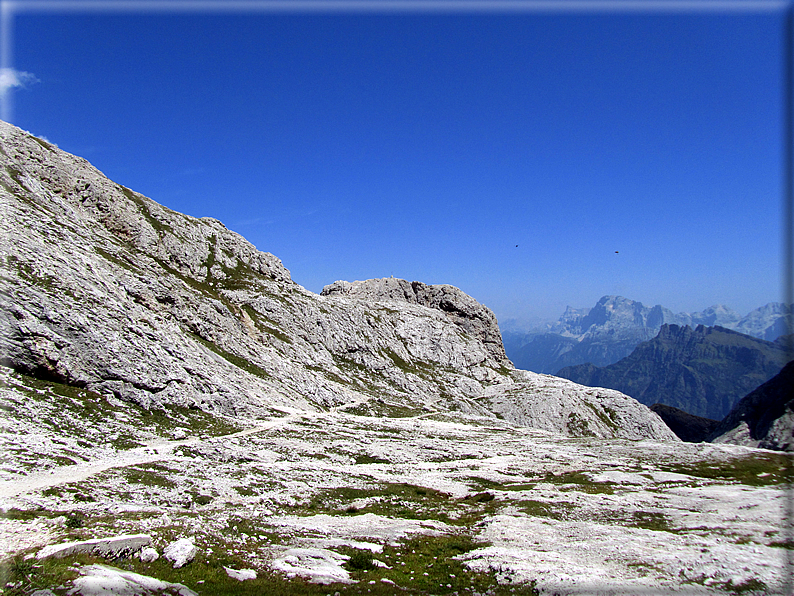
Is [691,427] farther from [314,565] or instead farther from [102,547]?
[102,547]

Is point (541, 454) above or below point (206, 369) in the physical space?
below

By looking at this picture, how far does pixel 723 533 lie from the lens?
1118 inches

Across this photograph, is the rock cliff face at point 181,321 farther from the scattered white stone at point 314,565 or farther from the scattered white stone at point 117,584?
the scattered white stone at point 117,584

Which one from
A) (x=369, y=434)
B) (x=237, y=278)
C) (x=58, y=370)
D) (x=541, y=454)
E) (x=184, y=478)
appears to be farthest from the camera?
(x=237, y=278)

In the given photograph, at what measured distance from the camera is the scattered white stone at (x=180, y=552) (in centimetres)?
1953

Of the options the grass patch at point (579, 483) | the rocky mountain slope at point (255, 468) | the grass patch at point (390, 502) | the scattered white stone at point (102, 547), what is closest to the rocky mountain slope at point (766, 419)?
the rocky mountain slope at point (255, 468)

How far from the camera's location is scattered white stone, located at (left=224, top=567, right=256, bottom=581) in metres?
19.3

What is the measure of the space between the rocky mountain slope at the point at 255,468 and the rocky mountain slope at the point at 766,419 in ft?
212

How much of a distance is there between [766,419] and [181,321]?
182 meters

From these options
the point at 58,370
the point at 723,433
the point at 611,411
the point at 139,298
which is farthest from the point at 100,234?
the point at 723,433

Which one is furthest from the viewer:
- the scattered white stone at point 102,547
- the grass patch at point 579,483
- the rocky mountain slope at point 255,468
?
the grass patch at point 579,483

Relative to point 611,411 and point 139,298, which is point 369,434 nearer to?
point 139,298

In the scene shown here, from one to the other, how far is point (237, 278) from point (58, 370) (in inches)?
3692

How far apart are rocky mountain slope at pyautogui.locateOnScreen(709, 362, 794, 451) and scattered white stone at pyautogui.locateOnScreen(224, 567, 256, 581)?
156 meters
